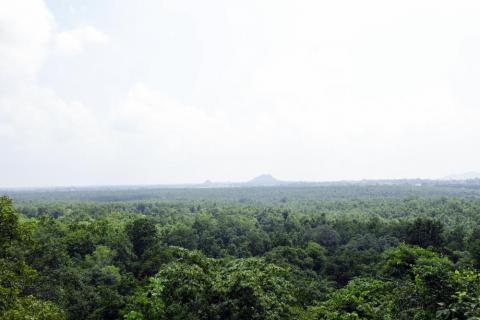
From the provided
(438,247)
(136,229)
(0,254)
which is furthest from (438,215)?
(0,254)

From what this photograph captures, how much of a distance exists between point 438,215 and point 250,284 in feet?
185

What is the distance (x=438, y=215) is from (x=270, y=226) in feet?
92.9

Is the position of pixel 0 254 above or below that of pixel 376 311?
above

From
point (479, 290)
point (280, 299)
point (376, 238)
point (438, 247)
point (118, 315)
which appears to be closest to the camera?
point (479, 290)

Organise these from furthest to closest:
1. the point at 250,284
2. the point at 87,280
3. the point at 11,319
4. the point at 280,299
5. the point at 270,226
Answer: the point at 270,226 → the point at 87,280 → the point at 280,299 → the point at 250,284 → the point at 11,319

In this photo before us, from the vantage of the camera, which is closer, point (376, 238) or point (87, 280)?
point (87, 280)

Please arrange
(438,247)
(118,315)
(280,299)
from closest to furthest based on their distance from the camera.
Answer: (280,299)
(118,315)
(438,247)

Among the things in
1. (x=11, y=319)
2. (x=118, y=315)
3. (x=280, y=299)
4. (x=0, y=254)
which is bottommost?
(x=118, y=315)

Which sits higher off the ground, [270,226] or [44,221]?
[44,221]

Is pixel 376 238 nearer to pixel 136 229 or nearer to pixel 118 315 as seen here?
pixel 136 229

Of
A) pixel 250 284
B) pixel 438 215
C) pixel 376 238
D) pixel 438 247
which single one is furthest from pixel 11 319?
pixel 438 215

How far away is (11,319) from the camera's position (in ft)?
45.0

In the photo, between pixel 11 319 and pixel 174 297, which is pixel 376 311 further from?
pixel 11 319

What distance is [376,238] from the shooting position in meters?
48.0
